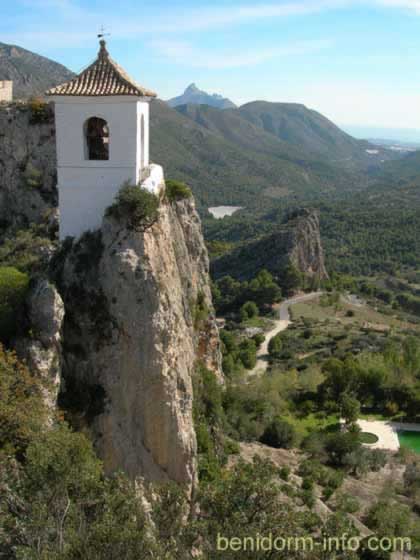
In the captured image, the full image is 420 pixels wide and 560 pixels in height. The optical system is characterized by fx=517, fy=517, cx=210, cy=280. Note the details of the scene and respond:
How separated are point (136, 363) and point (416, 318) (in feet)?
225

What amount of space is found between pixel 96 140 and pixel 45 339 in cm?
668


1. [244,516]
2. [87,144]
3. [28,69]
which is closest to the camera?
[244,516]

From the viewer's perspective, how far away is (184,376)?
15.6 meters

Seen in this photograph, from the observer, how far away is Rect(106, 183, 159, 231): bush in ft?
48.0

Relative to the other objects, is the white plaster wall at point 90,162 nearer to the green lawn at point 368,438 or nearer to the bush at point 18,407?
the bush at point 18,407

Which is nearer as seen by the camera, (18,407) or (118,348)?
(18,407)

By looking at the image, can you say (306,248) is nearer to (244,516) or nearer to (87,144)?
(87,144)

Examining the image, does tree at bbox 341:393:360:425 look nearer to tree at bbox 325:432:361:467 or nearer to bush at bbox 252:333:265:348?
tree at bbox 325:432:361:467

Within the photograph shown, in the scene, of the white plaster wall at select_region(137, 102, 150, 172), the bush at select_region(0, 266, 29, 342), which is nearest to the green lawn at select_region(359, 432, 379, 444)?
the white plaster wall at select_region(137, 102, 150, 172)

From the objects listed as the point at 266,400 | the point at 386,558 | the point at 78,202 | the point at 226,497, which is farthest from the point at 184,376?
the point at 266,400

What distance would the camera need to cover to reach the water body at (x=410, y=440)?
37.1 meters

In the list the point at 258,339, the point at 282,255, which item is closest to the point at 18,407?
the point at 258,339

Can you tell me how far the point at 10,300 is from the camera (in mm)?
14977

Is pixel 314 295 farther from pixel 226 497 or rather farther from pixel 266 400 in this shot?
pixel 226 497
